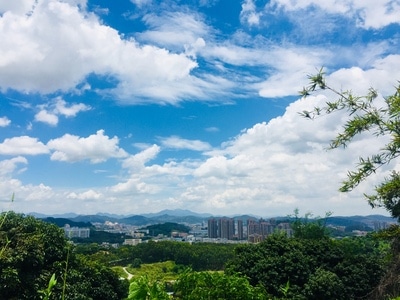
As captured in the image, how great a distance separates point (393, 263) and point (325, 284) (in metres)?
4.53

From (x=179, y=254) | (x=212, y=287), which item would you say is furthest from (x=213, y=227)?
(x=212, y=287)

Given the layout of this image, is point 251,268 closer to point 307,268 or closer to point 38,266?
point 307,268

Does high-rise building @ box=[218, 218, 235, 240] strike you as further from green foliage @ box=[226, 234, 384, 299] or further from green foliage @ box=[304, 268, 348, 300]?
green foliage @ box=[304, 268, 348, 300]

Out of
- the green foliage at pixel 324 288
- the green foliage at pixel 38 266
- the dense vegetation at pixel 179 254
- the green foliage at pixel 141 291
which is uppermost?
the green foliage at pixel 141 291

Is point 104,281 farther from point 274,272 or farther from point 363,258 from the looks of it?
point 363,258

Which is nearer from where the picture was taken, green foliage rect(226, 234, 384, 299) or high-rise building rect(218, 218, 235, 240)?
green foliage rect(226, 234, 384, 299)

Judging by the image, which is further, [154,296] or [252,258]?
[252,258]

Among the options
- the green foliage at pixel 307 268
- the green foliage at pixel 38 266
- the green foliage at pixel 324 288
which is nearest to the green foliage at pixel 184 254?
the green foliage at pixel 307 268

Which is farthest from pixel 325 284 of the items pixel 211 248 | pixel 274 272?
pixel 211 248

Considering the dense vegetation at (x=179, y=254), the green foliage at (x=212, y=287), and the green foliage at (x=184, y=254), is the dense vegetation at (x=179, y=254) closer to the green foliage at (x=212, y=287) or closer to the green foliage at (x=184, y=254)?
the green foliage at (x=184, y=254)

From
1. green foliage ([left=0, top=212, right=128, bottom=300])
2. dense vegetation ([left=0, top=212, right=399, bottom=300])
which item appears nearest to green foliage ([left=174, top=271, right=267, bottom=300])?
dense vegetation ([left=0, top=212, right=399, bottom=300])

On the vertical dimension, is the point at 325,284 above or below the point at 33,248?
below

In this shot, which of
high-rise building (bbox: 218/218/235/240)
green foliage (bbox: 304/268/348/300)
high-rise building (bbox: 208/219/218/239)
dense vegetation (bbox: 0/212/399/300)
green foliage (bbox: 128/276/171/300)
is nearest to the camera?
green foliage (bbox: 128/276/171/300)

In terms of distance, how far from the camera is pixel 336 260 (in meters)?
16.4
